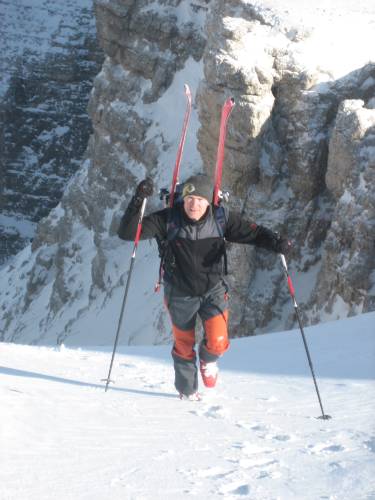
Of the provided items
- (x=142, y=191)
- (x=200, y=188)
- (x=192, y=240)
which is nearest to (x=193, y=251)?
(x=192, y=240)

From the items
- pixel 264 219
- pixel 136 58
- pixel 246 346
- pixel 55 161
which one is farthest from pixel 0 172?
pixel 246 346

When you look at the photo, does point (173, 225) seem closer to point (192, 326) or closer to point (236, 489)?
point (192, 326)

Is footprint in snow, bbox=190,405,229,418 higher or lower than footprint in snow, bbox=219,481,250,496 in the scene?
higher

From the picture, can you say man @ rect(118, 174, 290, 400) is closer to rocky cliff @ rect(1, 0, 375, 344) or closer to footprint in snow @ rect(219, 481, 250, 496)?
footprint in snow @ rect(219, 481, 250, 496)

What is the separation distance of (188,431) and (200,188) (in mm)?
1811

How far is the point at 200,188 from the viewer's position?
590 cm

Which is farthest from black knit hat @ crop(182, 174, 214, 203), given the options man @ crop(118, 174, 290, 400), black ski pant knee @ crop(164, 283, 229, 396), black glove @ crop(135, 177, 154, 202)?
black ski pant knee @ crop(164, 283, 229, 396)

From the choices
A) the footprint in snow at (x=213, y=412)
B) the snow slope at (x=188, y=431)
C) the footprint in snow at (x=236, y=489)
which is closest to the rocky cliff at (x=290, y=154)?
the snow slope at (x=188, y=431)

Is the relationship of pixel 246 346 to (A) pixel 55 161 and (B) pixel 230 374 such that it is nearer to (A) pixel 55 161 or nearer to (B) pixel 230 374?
(B) pixel 230 374

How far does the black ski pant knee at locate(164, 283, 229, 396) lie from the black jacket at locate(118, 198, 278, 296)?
8 centimetres

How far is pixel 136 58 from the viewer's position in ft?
135

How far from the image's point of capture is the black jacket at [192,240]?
5.98 meters

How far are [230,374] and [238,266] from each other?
1688 centimetres

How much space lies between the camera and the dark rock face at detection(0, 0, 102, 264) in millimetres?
81250
